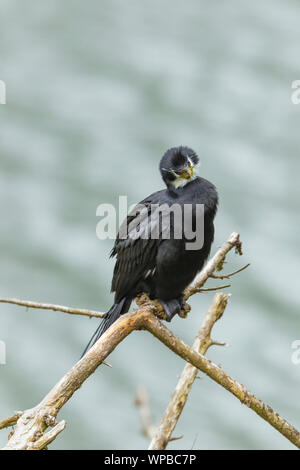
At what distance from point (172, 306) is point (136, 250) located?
362 mm

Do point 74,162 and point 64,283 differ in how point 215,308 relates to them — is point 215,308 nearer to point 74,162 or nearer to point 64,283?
point 64,283

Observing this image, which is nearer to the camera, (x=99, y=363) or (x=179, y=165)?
(x=99, y=363)

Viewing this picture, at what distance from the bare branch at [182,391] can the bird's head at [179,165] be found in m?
0.66

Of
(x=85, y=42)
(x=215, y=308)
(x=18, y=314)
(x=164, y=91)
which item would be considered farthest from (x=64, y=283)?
(x=215, y=308)

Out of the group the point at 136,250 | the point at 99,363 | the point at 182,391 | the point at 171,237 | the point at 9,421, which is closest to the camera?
the point at 9,421

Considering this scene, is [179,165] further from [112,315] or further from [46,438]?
[46,438]

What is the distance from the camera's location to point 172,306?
485 centimetres

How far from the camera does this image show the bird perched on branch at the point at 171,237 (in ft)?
15.5

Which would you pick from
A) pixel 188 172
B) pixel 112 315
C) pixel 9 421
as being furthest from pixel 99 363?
pixel 188 172

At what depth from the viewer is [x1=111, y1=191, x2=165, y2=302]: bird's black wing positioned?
4.79 meters

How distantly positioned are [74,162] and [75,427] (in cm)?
372

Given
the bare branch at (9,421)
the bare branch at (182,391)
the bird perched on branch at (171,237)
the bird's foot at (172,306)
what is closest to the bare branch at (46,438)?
the bare branch at (9,421)
